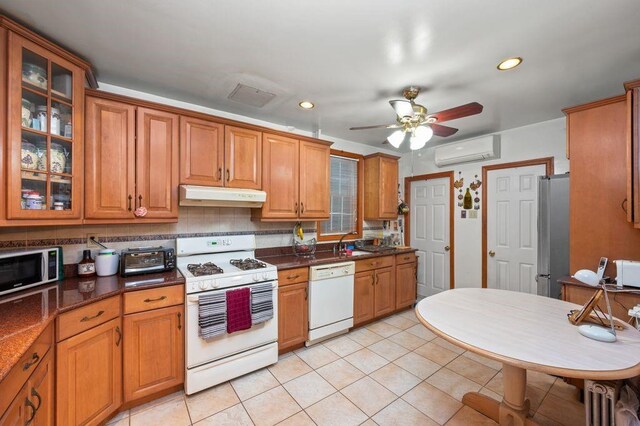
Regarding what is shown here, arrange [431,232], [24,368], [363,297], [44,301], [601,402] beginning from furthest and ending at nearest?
[431,232]
[363,297]
[44,301]
[601,402]
[24,368]

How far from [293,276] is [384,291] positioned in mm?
1435

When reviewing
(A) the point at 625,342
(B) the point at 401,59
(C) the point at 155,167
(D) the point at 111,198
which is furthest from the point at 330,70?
(A) the point at 625,342

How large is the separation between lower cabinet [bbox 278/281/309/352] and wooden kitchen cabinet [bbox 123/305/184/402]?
0.87m

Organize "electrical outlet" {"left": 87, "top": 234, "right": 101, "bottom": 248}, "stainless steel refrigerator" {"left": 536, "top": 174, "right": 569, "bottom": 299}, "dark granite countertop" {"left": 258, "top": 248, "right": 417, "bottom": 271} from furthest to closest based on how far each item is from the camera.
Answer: "dark granite countertop" {"left": 258, "top": 248, "right": 417, "bottom": 271} < "stainless steel refrigerator" {"left": 536, "top": 174, "right": 569, "bottom": 299} < "electrical outlet" {"left": 87, "top": 234, "right": 101, "bottom": 248}

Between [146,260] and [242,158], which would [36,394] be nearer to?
[146,260]

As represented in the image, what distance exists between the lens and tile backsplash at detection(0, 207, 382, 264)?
6.54 ft

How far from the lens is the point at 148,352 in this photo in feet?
6.31

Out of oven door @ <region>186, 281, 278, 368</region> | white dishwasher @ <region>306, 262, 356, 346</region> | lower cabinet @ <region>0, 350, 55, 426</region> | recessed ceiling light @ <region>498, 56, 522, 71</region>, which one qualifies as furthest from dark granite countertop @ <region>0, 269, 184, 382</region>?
recessed ceiling light @ <region>498, 56, 522, 71</region>

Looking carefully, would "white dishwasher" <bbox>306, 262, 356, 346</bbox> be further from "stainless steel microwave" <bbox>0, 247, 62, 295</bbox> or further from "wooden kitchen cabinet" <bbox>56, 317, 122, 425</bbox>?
"stainless steel microwave" <bbox>0, 247, 62, 295</bbox>

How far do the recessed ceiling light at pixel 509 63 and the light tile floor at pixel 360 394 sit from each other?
250 centimetres

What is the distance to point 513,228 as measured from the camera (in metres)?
3.38

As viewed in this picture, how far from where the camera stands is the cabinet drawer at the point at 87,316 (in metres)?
1.48

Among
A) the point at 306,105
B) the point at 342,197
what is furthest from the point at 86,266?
the point at 342,197

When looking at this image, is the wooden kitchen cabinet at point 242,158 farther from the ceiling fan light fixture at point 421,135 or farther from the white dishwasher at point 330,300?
the ceiling fan light fixture at point 421,135
